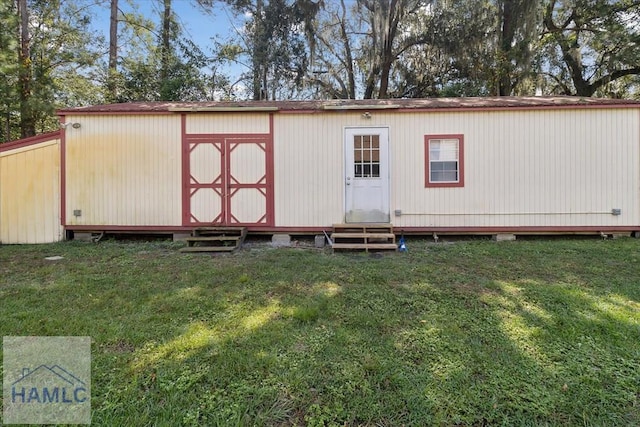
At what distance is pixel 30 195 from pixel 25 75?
7072mm

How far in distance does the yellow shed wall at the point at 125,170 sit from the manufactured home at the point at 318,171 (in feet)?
0.07

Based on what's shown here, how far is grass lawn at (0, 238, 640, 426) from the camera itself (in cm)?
178

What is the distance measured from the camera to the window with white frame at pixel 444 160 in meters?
6.48

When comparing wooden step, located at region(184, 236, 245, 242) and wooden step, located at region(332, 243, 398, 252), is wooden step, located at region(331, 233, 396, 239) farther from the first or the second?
wooden step, located at region(184, 236, 245, 242)

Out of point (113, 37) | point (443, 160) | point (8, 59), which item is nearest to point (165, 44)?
point (113, 37)

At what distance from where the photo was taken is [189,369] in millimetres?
2096

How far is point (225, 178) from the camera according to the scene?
6.65 meters

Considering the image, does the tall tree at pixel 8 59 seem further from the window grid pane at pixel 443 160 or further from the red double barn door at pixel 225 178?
the window grid pane at pixel 443 160

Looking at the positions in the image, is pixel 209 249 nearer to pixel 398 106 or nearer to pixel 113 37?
pixel 398 106

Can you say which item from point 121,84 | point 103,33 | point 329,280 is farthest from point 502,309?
point 103,33

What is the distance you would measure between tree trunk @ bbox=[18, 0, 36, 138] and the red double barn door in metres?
8.48

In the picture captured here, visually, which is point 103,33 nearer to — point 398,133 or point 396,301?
point 398,133

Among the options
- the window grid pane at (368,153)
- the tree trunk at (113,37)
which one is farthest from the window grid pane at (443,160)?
the tree trunk at (113,37)

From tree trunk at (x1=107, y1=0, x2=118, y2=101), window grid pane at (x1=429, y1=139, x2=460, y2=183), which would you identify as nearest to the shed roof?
window grid pane at (x1=429, y1=139, x2=460, y2=183)
